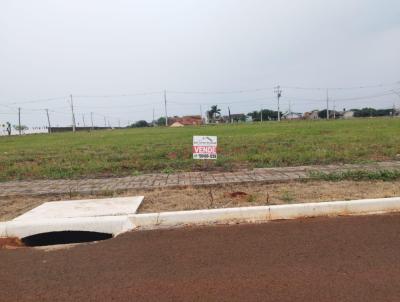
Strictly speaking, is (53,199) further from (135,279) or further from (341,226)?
(341,226)

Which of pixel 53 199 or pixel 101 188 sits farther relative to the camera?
pixel 101 188

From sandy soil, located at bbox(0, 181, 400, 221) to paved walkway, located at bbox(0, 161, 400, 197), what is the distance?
1.41 feet

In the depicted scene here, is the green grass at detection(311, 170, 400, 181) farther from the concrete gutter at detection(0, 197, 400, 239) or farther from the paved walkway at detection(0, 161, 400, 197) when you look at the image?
the concrete gutter at detection(0, 197, 400, 239)

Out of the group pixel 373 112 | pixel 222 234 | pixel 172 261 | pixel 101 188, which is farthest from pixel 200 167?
pixel 373 112

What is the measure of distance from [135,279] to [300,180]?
5.20 m

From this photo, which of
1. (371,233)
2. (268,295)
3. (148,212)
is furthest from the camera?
(148,212)

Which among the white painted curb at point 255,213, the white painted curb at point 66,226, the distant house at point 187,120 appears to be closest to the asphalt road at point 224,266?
the white painted curb at point 255,213

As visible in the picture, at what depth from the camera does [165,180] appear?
910 centimetres

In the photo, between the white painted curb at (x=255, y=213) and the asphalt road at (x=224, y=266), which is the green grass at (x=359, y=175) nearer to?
the white painted curb at (x=255, y=213)

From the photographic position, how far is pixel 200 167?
11.0 m

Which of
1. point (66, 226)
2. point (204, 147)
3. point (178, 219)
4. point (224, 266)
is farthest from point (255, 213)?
point (204, 147)

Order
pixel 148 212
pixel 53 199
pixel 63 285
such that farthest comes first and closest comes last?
pixel 53 199 → pixel 148 212 → pixel 63 285

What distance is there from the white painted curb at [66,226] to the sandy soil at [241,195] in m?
0.61

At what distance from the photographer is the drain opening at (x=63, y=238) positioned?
5.52 metres
